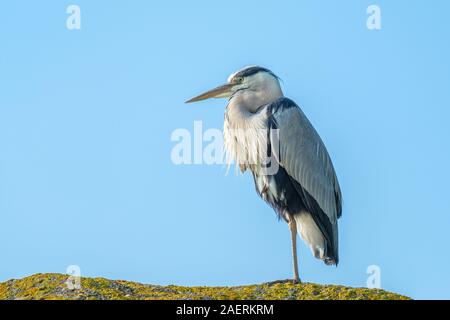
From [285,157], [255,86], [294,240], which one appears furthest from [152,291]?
[255,86]

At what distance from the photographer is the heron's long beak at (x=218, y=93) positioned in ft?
36.3

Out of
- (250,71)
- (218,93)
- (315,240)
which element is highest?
(250,71)

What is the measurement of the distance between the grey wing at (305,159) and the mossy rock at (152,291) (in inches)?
81.3

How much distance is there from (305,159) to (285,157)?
35 centimetres

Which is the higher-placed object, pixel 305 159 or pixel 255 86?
pixel 255 86

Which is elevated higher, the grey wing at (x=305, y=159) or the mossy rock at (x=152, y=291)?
the grey wing at (x=305, y=159)

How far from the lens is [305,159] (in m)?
10.5

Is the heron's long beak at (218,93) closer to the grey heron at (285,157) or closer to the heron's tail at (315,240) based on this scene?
the grey heron at (285,157)

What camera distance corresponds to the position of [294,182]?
1027cm

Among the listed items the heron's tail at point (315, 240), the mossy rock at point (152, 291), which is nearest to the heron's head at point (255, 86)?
the heron's tail at point (315, 240)

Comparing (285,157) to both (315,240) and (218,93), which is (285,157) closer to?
Answer: (315,240)
